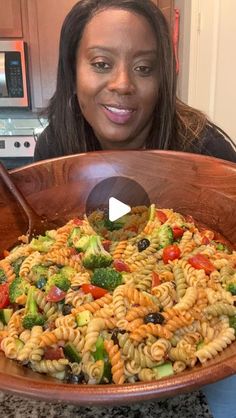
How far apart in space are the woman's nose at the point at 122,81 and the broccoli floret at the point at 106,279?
22.2 inches

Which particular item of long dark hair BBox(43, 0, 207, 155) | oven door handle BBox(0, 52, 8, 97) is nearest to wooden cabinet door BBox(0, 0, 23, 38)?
oven door handle BBox(0, 52, 8, 97)

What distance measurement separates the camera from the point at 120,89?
1.21 m

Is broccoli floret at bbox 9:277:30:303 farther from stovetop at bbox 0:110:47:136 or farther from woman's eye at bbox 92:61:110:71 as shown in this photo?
stovetop at bbox 0:110:47:136

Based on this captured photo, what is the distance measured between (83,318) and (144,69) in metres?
0.78

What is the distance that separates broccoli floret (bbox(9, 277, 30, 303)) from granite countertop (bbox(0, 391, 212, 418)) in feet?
0.68

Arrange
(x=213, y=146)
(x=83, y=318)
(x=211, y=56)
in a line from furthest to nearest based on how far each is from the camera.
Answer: (x=211, y=56)
(x=213, y=146)
(x=83, y=318)

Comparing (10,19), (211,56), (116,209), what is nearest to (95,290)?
(116,209)

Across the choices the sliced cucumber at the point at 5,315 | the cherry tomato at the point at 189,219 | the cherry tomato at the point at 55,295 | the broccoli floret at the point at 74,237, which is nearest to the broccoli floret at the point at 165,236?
the cherry tomato at the point at 189,219

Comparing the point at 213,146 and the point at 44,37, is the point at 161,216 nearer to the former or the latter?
the point at 213,146

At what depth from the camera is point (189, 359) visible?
71cm

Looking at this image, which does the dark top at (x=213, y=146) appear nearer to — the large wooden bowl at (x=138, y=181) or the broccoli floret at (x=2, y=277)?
the large wooden bowl at (x=138, y=181)

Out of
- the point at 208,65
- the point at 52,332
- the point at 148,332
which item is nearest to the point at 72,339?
the point at 52,332

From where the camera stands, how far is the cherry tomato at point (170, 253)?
1041 mm

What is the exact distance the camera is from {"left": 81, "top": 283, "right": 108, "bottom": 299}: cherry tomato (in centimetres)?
89
